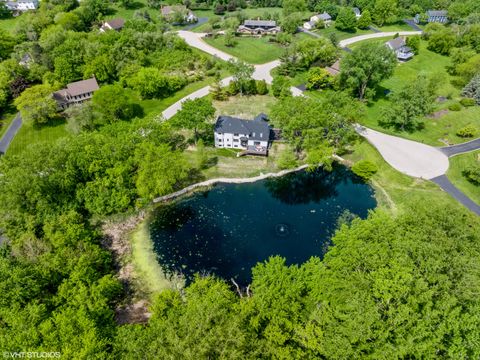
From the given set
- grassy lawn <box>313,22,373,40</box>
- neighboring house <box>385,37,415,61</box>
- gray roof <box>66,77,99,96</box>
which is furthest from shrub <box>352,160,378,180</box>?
grassy lawn <box>313,22,373,40</box>

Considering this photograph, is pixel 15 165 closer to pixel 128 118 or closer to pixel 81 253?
pixel 81 253

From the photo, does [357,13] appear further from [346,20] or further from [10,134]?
[10,134]

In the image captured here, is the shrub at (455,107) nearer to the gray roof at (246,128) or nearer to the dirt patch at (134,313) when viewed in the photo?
the gray roof at (246,128)

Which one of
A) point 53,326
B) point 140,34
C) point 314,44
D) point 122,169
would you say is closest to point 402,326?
point 53,326

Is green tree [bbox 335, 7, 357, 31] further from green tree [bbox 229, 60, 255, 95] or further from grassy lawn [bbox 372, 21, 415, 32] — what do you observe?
green tree [bbox 229, 60, 255, 95]

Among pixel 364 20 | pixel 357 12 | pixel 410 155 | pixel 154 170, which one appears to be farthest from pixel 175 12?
pixel 410 155

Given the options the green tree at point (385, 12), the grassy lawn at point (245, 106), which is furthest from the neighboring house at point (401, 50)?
the grassy lawn at point (245, 106)
